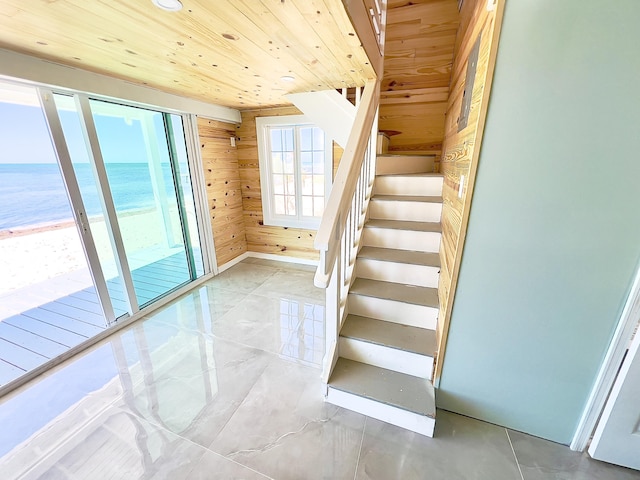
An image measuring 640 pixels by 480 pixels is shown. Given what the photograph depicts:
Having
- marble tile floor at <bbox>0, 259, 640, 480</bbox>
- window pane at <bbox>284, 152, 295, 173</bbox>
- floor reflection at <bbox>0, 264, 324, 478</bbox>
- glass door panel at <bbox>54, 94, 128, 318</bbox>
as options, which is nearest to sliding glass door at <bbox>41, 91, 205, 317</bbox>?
glass door panel at <bbox>54, 94, 128, 318</bbox>

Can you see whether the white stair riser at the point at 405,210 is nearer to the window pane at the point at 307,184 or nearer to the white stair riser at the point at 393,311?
the white stair riser at the point at 393,311

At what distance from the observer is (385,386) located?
5.08 feet

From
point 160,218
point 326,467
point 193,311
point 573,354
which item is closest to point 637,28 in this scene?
point 573,354

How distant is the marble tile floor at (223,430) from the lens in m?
1.27

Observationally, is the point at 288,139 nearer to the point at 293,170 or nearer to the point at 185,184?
the point at 293,170

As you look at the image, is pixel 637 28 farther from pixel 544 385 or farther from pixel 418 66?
pixel 418 66

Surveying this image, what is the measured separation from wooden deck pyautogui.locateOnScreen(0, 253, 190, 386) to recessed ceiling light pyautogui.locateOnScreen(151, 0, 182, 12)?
254 cm

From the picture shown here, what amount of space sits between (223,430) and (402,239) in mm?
1789

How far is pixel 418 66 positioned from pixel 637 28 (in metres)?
2.23

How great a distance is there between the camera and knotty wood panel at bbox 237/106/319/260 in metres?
3.70

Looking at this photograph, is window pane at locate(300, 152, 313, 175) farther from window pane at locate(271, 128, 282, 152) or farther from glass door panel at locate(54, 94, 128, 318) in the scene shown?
glass door panel at locate(54, 94, 128, 318)

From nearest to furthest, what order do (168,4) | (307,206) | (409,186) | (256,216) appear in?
1. (168,4)
2. (409,186)
3. (307,206)
4. (256,216)

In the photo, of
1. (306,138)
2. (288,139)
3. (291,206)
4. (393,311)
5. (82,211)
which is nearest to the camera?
(393,311)

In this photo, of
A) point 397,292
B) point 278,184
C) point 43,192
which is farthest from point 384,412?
point 43,192
